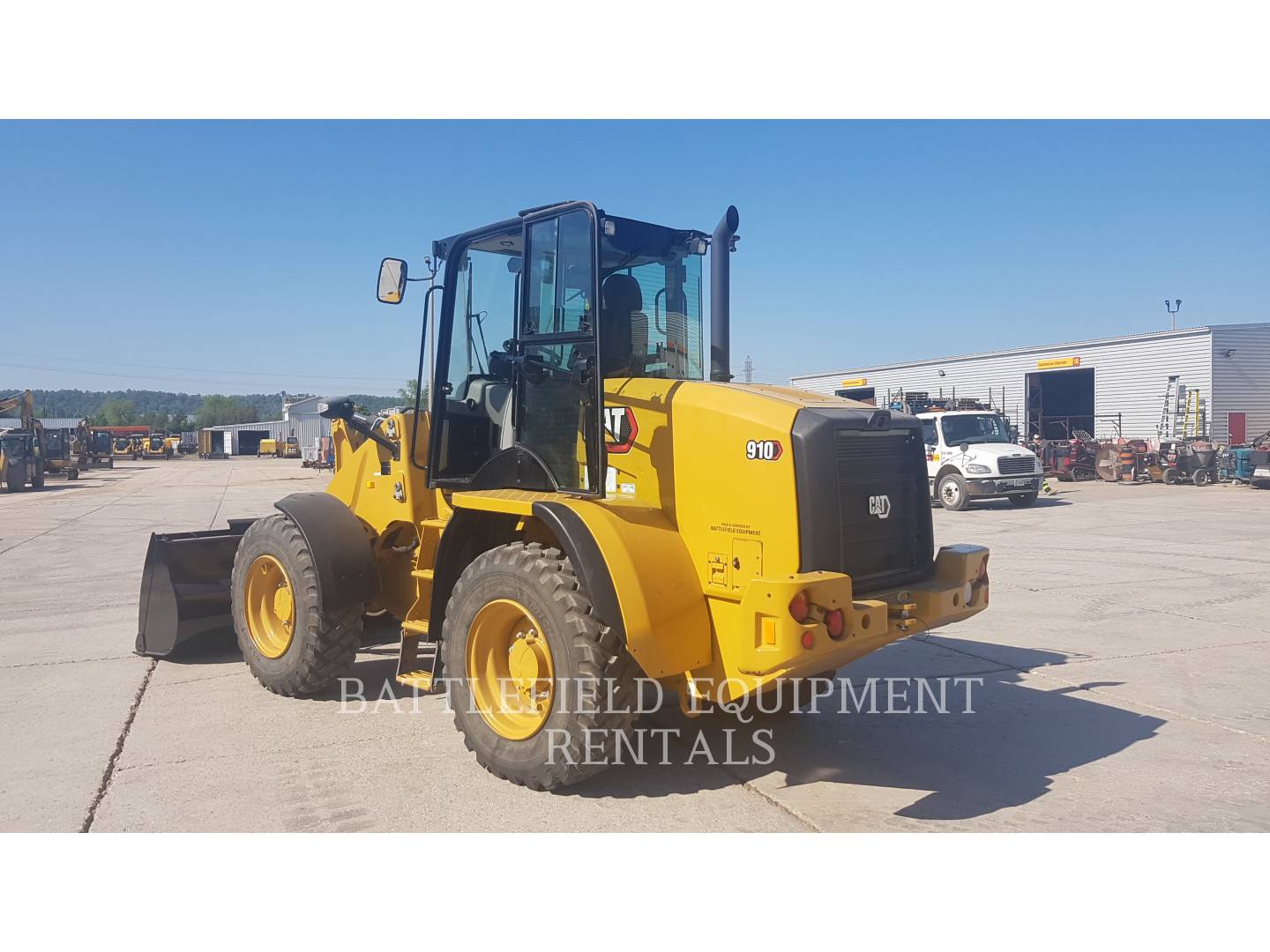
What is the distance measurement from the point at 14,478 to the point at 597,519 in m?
37.8

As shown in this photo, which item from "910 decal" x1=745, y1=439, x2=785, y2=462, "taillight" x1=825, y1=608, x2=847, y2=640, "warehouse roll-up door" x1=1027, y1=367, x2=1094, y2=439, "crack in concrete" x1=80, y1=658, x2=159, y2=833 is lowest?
"crack in concrete" x1=80, y1=658, x2=159, y2=833

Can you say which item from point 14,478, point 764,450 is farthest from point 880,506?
point 14,478

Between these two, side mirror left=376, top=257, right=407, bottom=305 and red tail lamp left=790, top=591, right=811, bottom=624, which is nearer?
red tail lamp left=790, top=591, right=811, bottom=624

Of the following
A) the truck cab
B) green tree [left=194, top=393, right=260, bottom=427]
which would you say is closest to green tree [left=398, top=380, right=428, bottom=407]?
the truck cab

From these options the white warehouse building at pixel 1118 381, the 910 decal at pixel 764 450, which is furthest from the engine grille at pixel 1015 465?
the 910 decal at pixel 764 450

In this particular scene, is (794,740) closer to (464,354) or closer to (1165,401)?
(464,354)

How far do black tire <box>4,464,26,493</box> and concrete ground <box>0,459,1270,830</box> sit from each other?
29774 millimetres

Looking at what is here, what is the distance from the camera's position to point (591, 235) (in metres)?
4.72

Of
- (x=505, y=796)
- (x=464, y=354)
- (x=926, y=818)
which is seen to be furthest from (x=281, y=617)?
(x=926, y=818)

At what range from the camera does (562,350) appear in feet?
16.3

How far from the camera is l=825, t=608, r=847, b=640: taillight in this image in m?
3.96

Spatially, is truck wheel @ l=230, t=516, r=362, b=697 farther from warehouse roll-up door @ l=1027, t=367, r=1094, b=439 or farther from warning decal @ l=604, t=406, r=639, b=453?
warehouse roll-up door @ l=1027, t=367, r=1094, b=439

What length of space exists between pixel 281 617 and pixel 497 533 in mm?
2199

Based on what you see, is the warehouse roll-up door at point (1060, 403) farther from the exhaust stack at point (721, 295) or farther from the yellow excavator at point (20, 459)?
the yellow excavator at point (20, 459)
